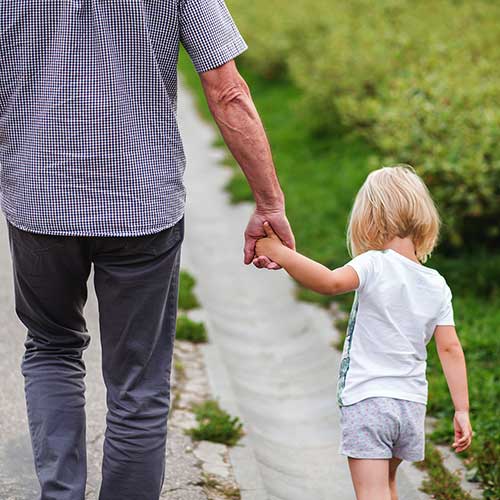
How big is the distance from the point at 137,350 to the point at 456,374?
959 mm

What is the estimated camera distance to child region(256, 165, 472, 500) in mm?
2863

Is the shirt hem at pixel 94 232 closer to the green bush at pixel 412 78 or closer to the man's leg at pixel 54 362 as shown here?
the man's leg at pixel 54 362

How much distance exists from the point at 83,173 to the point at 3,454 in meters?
1.48

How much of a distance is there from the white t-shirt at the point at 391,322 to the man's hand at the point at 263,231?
214mm

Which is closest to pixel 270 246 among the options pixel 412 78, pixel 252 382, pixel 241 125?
pixel 241 125

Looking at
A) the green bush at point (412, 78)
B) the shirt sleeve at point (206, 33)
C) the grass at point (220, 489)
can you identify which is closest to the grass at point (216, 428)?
the grass at point (220, 489)

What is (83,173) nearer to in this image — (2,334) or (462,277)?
(2,334)

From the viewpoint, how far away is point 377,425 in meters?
2.86

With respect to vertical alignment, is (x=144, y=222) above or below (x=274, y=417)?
above

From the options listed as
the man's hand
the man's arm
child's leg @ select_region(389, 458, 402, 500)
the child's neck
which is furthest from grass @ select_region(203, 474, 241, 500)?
the man's arm

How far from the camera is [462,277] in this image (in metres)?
6.25

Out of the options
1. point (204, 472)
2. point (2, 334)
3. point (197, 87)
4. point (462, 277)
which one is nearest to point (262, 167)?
point (204, 472)

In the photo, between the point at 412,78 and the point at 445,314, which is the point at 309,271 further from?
the point at 412,78

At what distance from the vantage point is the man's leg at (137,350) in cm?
271
